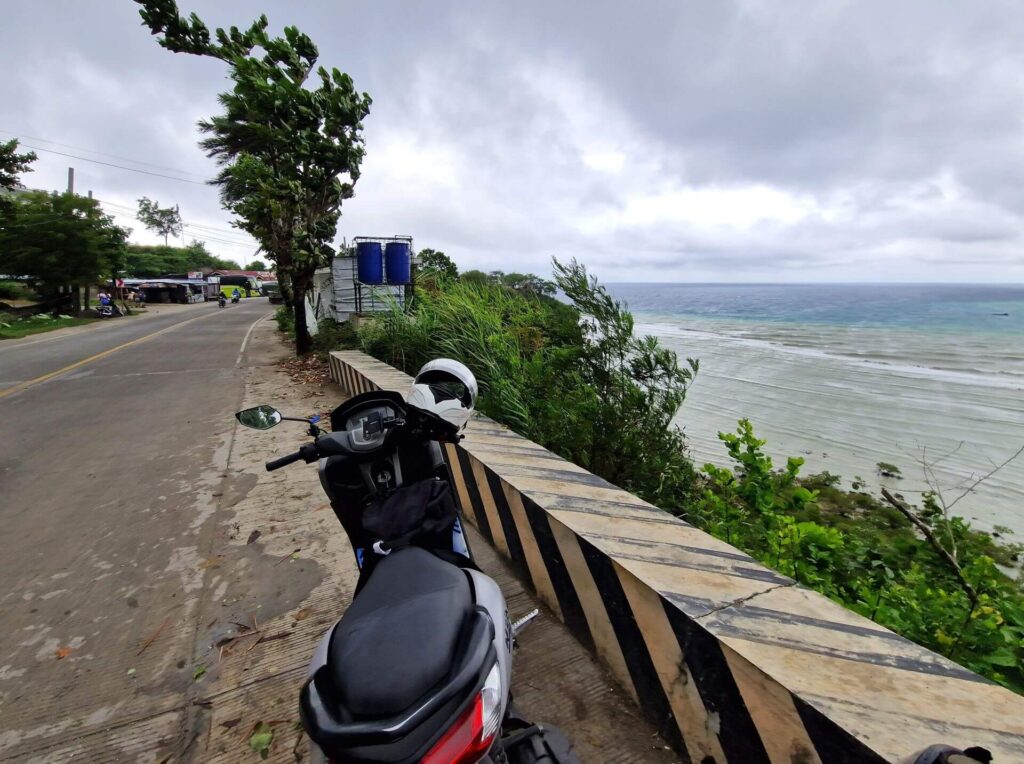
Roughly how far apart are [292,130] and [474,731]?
11096 millimetres

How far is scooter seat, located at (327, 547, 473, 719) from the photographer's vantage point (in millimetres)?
1069

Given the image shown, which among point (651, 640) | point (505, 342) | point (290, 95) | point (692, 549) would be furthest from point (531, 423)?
point (290, 95)

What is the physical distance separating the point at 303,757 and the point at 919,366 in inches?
750

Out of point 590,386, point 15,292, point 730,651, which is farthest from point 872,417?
point 15,292

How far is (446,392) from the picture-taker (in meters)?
2.01

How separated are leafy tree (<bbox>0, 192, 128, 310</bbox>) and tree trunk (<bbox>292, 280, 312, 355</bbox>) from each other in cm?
1979

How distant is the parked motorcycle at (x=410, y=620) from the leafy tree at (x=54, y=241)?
2972 cm

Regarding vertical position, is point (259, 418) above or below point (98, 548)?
above

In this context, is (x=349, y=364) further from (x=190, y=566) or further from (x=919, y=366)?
(x=919, y=366)

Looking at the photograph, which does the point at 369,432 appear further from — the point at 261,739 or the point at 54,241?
the point at 54,241

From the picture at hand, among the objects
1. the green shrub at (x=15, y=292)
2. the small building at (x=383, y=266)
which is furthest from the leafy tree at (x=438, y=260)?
the green shrub at (x=15, y=292)

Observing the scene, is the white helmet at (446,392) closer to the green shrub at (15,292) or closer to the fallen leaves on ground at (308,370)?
the fallen leaves on ground at (308,370)

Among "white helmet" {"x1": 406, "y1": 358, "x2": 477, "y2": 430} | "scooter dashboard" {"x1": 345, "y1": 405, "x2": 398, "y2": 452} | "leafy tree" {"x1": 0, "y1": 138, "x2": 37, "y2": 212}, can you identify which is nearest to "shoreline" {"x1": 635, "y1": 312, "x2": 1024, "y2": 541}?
"white helmet" {"x1": 406, "y1": 358, "x2": 477, "y2": 430}

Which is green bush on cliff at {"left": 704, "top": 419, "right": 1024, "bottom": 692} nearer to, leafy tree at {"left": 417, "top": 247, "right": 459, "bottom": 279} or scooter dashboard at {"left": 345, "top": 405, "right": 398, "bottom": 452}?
scooter dashboard at {"left": 345, "top": 405, "right": 398, "bottom": 452}
